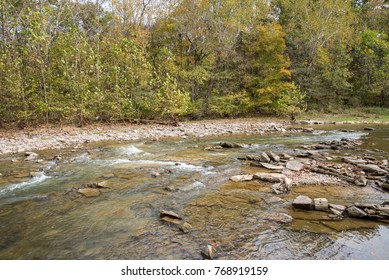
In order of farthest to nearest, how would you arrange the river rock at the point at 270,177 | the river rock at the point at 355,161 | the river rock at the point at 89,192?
the river rock at the point at 355,161
the river rock at the point at 270,177
the river rock at the point at 89,192

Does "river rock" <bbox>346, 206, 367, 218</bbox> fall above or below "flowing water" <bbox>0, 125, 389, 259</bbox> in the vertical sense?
above

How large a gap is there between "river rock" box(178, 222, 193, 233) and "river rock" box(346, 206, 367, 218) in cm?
321

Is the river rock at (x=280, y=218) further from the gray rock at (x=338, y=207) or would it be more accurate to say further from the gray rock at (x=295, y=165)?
the gray rock at (x=295, y=165)

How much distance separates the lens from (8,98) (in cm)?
1681

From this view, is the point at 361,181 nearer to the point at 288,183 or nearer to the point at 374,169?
the point at 374,169

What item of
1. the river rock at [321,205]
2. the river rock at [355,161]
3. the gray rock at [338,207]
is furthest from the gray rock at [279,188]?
the river rock at [355,161]

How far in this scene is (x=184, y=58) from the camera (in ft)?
96.3

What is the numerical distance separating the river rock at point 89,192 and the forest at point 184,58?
44.0 ft

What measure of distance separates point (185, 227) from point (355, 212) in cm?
339

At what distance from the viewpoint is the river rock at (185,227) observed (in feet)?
15.9

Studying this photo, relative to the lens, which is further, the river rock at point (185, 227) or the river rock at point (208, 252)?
the river rock at point (185, 227)

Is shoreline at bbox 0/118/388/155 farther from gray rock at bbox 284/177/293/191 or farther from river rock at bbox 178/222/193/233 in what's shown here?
gray rock at bbox 284/177/293/191

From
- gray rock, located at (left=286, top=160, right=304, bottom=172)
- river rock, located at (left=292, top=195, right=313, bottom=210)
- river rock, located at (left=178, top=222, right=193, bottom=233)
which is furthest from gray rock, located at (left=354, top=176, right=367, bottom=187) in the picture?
river rock, located at (left=178, top=222, right=193, bottom=233)

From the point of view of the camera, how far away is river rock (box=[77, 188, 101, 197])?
684cm
